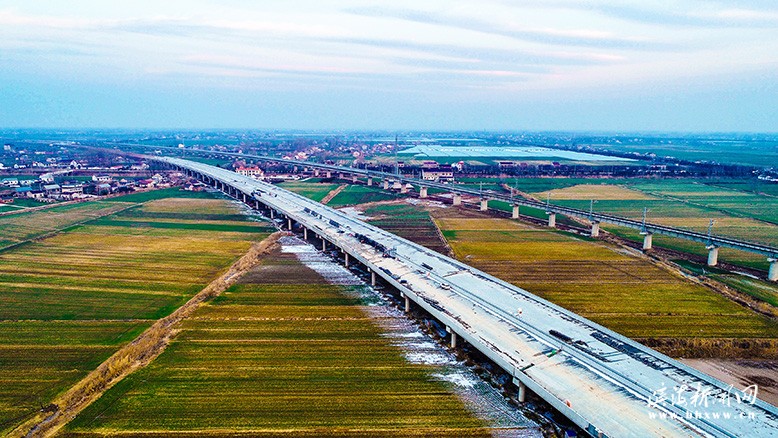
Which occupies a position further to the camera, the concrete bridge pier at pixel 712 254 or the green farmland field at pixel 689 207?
the green farmland field at pixel 689 207

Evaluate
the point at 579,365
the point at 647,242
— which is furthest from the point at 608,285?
the point at 579,365

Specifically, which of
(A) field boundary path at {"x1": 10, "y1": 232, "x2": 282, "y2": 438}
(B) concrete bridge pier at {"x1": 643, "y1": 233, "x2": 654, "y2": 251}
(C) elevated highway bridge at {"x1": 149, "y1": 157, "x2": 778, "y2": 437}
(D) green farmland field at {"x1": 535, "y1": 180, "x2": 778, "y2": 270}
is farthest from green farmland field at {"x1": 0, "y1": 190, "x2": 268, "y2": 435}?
(D) green farmland field at {"x1": 535, "y1": 180, "x2": 778, "y2": 270}

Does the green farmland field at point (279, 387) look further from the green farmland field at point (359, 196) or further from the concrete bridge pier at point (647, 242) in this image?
the green farmland field at point (359, 196)

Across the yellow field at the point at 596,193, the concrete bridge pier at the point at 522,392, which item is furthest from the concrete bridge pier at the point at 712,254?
the yellow field at the point at 596,193

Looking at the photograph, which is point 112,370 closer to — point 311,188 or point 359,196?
point 359,196

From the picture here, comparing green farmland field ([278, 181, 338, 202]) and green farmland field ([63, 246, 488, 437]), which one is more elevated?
green farmland field ([278, 181, 338, 202])

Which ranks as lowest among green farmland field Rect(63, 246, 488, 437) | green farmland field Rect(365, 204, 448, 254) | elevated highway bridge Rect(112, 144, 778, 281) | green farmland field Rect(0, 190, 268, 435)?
green farmland field Rect(63, 246, 488, 437)

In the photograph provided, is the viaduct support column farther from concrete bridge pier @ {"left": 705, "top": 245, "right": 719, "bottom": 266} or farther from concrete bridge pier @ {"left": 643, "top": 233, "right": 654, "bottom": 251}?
concrete bridge pier @ {"left": 705, "top": 245, "right": 719, "bottom": 266}
